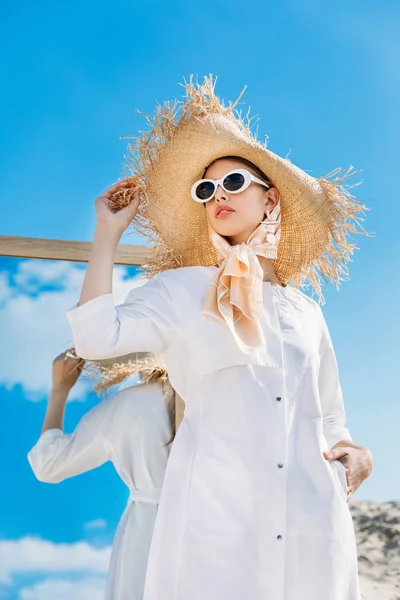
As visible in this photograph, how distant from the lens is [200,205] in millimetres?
2340

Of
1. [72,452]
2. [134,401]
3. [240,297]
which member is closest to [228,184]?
[240,297]

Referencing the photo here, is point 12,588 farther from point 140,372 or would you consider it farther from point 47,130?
point 47,130

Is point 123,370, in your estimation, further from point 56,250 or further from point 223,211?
point 223,211

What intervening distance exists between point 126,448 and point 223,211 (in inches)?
51.2

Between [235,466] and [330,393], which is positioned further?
[330,393]

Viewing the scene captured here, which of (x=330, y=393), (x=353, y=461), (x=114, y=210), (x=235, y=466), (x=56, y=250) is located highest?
(x=56, y=250)

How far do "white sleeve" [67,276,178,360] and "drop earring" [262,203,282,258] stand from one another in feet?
1.06

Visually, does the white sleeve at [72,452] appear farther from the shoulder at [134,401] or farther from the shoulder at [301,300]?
the shoulder at [301,300]

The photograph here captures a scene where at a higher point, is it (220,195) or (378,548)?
(378,548)

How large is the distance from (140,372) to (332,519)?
1.56 m

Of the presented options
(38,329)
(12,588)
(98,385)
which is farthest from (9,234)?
(12,588)

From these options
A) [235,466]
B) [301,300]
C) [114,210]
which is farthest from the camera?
[301,300]

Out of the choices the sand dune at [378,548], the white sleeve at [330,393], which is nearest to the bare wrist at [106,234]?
the white sleeve at [330,393]

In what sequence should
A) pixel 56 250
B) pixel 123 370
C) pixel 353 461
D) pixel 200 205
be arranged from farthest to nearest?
→ pixel 56 250 < pixel 123 370 < pixel 200 205 < pixel 353 461
